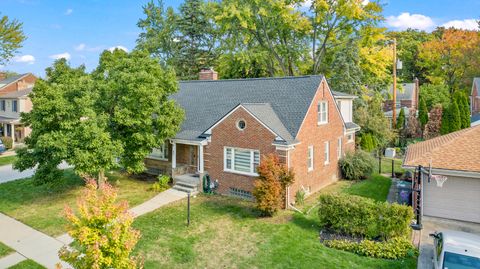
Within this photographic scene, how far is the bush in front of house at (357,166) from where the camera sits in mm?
21750

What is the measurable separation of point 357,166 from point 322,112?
4.81 metres

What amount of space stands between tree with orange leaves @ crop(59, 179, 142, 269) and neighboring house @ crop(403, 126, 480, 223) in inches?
472

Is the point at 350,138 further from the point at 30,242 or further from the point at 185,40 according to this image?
the point at 185,40

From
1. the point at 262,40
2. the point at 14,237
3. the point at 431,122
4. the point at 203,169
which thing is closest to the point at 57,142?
the point at 14,237

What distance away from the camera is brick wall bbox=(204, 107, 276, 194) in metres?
16.5

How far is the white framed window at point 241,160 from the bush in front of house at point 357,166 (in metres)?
8.01

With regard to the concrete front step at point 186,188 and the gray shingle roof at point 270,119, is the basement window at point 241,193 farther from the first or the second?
the gray shingle roof at point 270,119

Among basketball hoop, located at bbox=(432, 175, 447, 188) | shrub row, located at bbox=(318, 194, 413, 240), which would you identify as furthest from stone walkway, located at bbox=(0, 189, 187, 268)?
basketball hoop, located at bbox=(432, 175, 447, 188)

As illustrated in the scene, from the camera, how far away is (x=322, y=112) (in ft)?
64.5

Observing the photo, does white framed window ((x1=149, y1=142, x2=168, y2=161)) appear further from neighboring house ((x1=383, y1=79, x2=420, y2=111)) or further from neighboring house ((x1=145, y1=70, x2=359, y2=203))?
neighboring house ((x1=383, y1=79, x2=420, y2=111))

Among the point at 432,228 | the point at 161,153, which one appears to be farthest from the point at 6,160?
the point at 432,228

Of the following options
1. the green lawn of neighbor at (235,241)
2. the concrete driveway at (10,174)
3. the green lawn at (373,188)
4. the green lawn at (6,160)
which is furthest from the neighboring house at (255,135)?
the green lawn at (6,160)

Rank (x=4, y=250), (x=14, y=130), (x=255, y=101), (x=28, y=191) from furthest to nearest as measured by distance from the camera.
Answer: (x=14, y=130) → (x=255, y=101) → (x=28, y=191) → (x=4, y=250)

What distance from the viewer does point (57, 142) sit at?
14844 millimetres
